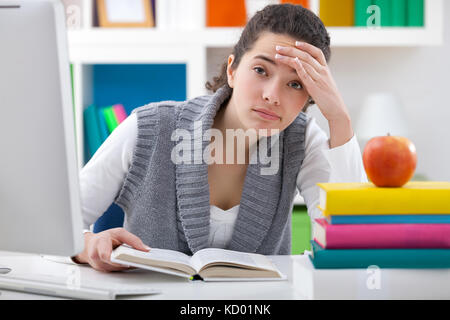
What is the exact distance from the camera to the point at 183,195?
1.40 metres

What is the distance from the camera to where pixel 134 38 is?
267cm

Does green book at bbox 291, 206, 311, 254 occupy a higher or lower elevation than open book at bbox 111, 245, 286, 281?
lower

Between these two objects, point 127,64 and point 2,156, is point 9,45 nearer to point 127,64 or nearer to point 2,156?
point 2,156

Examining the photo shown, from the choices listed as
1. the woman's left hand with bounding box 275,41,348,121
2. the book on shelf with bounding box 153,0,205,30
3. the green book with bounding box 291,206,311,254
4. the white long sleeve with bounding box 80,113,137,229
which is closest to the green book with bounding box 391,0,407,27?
the book on shelf with bounding box 153,0,205,30

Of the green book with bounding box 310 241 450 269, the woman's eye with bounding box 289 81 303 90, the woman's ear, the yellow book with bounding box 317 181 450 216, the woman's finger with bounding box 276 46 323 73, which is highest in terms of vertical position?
the woman's finger with bounding box 276 46 323 73

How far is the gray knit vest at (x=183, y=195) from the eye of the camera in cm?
139

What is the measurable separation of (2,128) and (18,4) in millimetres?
185

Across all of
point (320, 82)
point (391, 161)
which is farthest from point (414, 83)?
point (391, 161)

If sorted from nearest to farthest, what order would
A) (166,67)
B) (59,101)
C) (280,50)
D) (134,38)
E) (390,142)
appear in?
(59,101)
(390,142)
(280,50)
(134,38)
(166,67)

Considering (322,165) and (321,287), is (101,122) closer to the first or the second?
(322,165)

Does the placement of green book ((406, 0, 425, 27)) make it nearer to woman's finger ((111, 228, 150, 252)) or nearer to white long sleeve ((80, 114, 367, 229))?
white long sleeve ((80, 114, 367, 229))

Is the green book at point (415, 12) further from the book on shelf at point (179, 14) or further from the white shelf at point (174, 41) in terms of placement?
the book on shelf at point (179, 14)

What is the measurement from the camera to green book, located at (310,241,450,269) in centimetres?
91
